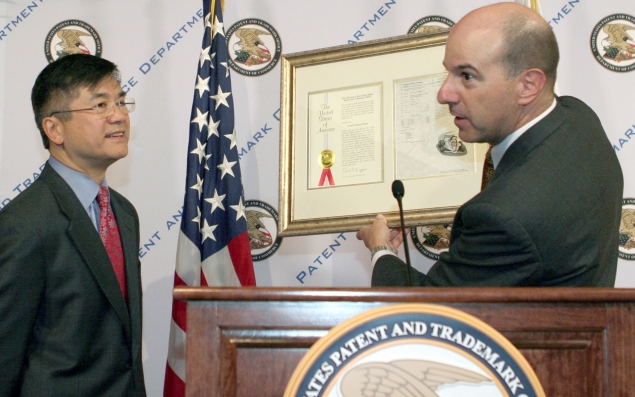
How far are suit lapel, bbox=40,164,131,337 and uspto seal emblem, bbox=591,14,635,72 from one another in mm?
2074

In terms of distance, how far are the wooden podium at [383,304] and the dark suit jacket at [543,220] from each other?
1.18ft

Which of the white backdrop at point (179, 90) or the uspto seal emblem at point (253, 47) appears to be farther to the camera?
the uspto seal emblem at point (253, 47)

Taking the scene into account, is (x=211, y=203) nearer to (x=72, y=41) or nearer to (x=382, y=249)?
(x=382, y=249)

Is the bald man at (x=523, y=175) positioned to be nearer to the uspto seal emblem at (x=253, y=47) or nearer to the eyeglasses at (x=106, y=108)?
the eyeglasses at (x=106, y=108)

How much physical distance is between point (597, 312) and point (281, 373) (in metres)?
0.51

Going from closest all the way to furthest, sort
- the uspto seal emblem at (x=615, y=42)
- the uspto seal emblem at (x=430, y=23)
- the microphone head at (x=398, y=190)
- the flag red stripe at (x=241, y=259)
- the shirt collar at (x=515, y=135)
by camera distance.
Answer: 1. the shirt collar at (x=515, y=135)
2. the microphone head at (x=398, y=190)
3. the flag red stripe at (x=241, y=259)
4. the uspto seal emblem at (x=615, y=42)
5. the uspto seal emblem at (x=430, y=23)

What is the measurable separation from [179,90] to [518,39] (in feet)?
5.94

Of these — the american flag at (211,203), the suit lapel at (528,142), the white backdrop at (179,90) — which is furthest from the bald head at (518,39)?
the american flag at (211,203)

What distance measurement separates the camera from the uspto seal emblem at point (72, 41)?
316cm

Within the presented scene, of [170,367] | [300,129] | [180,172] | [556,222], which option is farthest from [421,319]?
[180,172]

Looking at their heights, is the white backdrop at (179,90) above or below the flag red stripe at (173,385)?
above

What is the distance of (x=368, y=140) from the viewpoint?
241 centimetres

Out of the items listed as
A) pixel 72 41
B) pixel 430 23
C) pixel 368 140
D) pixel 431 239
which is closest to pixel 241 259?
pixel 368 140

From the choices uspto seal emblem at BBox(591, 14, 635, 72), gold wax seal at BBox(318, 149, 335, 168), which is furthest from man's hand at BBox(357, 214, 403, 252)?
uspto seal emblem at BBox(591, 14, 635, 72)
